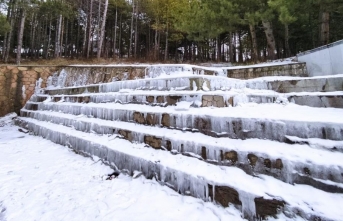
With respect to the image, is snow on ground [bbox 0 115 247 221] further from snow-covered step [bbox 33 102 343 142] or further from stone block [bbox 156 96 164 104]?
stone block [bbox 156 96 164 104]

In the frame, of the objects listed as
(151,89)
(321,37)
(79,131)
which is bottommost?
(79,131)

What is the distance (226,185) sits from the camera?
1.43m

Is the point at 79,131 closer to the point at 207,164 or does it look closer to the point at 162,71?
the point at 207,164

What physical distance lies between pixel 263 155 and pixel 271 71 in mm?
5966

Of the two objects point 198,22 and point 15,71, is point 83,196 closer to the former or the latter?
point 15,71

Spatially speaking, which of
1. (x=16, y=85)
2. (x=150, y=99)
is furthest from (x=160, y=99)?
(x=16, y=85)

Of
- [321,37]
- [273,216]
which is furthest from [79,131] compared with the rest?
[321,37]

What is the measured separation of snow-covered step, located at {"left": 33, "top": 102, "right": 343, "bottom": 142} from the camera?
1435mm

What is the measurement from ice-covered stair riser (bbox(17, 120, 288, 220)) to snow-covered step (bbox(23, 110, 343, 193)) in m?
0.23

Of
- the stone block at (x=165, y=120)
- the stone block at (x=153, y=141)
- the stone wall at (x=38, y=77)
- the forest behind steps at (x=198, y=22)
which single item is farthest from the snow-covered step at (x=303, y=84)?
the forest behind steps at (x=198, y=22)

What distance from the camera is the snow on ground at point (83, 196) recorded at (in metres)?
1.50

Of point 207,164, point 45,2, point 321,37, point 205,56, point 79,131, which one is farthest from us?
point 205,56

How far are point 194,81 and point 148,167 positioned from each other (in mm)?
1577

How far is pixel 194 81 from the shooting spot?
119 inches
